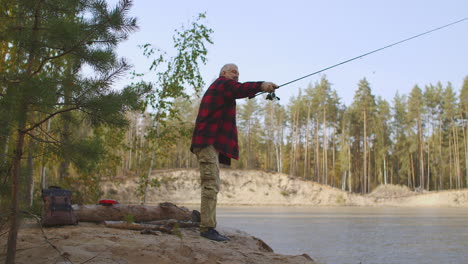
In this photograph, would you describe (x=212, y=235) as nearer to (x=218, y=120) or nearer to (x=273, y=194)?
(x=218, y=120)

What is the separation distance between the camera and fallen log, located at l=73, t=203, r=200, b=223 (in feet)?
15.5

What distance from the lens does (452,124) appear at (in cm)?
4994

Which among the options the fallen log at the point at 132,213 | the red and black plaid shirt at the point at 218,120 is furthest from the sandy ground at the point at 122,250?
the red and black plaid shirt at the point at 218,120

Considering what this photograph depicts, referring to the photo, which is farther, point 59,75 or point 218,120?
point 218,120

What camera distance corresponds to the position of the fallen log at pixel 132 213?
186 inches

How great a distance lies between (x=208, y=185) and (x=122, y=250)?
4.49 ft

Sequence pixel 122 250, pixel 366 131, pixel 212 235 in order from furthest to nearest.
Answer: pixel 366 131
pixel 212 235
pixel 122 250

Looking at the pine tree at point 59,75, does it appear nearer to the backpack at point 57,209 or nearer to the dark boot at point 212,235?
the backpack at point 57,209

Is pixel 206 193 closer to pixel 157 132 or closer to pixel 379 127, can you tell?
pixel 157 132

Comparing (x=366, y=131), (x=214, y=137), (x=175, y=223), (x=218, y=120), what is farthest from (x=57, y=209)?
(x=366, y=131)

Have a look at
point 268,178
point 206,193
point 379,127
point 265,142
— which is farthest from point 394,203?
point 206,193

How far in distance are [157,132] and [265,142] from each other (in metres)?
47.7

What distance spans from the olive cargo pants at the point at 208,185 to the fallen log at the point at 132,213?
87cm

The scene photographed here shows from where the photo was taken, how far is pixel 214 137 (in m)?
4.29
